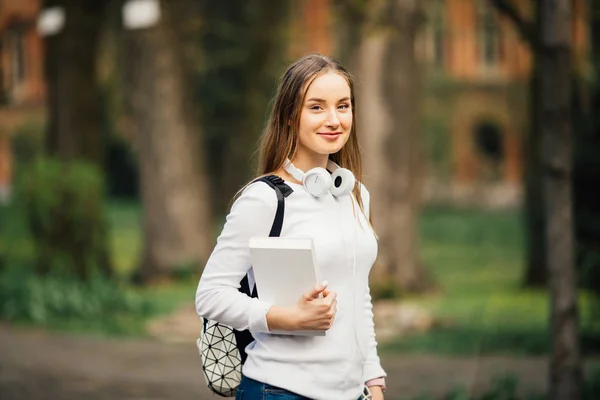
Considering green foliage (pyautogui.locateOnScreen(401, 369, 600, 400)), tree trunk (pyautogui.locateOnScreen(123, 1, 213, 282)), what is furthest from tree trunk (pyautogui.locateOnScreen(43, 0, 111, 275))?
green foliage (pyautogui.locateOnScreen(401, 369, 600, 400))

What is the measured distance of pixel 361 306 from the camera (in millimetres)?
3475

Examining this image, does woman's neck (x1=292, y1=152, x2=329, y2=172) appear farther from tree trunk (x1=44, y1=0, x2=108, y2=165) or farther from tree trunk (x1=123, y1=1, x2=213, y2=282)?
tree trunk (x1=123, y1=1, x2=213, y2=282)

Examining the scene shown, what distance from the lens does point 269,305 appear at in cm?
334

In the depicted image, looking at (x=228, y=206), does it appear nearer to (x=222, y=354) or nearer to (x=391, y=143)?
(x=222, y=354)

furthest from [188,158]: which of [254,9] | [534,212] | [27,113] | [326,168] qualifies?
[27,113]

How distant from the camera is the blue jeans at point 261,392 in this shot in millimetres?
3348

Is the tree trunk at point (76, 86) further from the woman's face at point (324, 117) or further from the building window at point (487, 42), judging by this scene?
the building window at point (487, 42)

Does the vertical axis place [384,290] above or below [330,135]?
below

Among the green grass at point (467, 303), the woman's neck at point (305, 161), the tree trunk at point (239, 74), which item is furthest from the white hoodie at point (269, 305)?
the tree trunk at point (239, 74)

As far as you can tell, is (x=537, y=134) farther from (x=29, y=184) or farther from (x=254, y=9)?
(x=254, y=9)

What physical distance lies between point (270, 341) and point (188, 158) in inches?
562

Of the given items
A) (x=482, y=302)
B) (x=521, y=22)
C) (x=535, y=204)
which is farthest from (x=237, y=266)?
(x=535, y=204)

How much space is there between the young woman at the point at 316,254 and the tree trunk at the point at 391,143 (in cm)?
1125

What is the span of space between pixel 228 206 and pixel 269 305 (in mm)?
890
